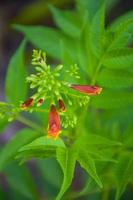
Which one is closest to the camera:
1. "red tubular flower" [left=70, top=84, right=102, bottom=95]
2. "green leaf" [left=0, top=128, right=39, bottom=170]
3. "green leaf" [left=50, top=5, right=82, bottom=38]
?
"red tubular flower" [left=70, top=84, right=102, bottom=95]

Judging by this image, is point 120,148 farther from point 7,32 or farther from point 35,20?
point 7,32

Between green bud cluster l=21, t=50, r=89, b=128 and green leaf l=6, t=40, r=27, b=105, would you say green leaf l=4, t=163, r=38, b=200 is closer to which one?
green leaf l=6, t=40, r=27, b=105

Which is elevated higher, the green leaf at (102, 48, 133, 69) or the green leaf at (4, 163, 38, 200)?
the green leaf at (102, 48, 133, 69)

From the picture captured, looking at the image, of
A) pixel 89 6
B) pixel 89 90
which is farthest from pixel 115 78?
pixel 89 6

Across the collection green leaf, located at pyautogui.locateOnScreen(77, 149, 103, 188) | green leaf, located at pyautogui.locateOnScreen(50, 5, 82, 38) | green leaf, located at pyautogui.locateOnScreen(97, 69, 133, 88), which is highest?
green leaf, located at pyautogui.locateOnScreen(50, 5, 82, 38)

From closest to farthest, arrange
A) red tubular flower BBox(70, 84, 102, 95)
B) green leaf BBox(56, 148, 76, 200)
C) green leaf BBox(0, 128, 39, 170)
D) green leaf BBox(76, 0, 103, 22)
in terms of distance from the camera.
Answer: green leaf BBox(56, 148, 76, 200) < red tubular flower BBox(70, 84, 102, 95) < green leaf BBox(0, 128, 39, 170) < green leaf BBox(76, 0, 103, 22)

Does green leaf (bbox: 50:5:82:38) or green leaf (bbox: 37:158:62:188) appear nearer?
green leaf (bbox: 50:5:82:38)

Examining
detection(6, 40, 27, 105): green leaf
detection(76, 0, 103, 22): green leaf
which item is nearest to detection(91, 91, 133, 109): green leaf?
detection(6, 40, 27, 105): green leaf
